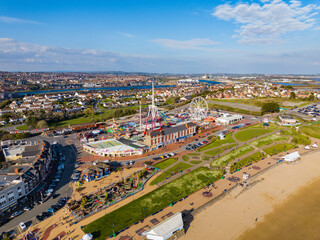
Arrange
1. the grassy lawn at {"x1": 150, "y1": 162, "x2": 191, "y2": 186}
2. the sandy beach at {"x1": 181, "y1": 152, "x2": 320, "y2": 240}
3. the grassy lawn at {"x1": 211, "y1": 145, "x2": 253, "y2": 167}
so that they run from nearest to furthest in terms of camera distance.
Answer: the sandy beach at {"x1": 181, "y1": 152, "x2": 320, "y2": 240}, the grassy lawn at {"x1": 150, "y1": 162, "x2": 191, "y2": 186}, the grassy lawn at {"x1": 211, "y1": 145, "x2": 253, "y2": 167}

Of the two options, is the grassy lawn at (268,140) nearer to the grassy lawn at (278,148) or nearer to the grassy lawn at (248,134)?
the grassy lawn at (278,148)

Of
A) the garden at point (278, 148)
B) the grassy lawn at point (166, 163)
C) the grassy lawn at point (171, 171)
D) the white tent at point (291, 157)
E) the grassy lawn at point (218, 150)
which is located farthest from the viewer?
the garden at point (278, 148)

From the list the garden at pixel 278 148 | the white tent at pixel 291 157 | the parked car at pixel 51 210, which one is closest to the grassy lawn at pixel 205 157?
the garden at pixel 278 148

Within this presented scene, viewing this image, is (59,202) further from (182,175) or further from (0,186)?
(182,175)

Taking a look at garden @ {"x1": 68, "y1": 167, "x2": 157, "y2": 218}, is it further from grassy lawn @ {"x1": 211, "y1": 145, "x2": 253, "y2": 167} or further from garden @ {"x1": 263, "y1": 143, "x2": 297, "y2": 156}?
garden @ {"x1": 263, "y1": 143, "x2": 297, "y2": 156}

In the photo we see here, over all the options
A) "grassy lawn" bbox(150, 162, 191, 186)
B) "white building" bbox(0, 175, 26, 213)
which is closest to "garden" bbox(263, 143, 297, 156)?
"grassy lawn" bbox(150, 162, 191, 186)

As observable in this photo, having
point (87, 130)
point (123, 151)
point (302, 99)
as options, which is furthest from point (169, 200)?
point (302, 99)
